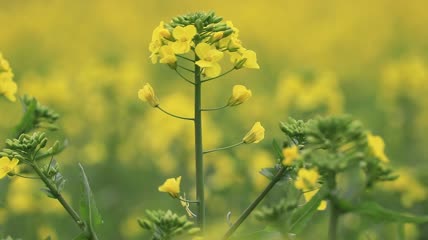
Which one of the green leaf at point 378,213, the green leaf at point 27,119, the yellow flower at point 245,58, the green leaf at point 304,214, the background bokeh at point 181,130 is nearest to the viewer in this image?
the green leaf at point 378,213

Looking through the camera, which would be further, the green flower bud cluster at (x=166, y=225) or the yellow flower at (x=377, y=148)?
the green flower bud cluster at (x=166, y=225)

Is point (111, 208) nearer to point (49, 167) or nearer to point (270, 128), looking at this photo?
point (270, 128)

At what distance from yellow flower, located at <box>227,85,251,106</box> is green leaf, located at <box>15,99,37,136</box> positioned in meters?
0.68

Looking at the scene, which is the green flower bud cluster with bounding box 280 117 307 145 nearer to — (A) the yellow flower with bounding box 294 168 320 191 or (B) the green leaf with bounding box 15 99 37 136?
(A) the yellow flower with bounding box 294 168 320 191

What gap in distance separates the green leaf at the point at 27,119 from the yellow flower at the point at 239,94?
0.68 m

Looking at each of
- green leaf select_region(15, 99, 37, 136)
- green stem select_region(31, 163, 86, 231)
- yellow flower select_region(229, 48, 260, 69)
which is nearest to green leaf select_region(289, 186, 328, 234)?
yellow flower select_region(229, 48, 260, 69)

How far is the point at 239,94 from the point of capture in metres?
2.49

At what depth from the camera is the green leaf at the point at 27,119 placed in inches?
110

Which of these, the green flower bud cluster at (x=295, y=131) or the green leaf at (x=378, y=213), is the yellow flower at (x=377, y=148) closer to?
the green leaf at (x=378, y=213)

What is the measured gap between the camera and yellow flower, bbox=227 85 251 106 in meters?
2.48

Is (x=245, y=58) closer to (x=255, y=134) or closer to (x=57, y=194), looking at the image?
(x=255, y=134)

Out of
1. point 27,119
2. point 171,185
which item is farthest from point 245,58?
point 27,119

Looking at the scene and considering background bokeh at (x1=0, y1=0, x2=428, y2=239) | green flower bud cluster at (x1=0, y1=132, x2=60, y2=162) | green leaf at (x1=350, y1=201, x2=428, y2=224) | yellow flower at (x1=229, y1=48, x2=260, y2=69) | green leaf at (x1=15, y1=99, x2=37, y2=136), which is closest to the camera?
green leaf at (x1=350, y1=201, x2=428, y2=224)

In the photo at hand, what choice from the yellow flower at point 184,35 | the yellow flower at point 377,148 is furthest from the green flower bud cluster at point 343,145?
the yellow flower at point 184,35
